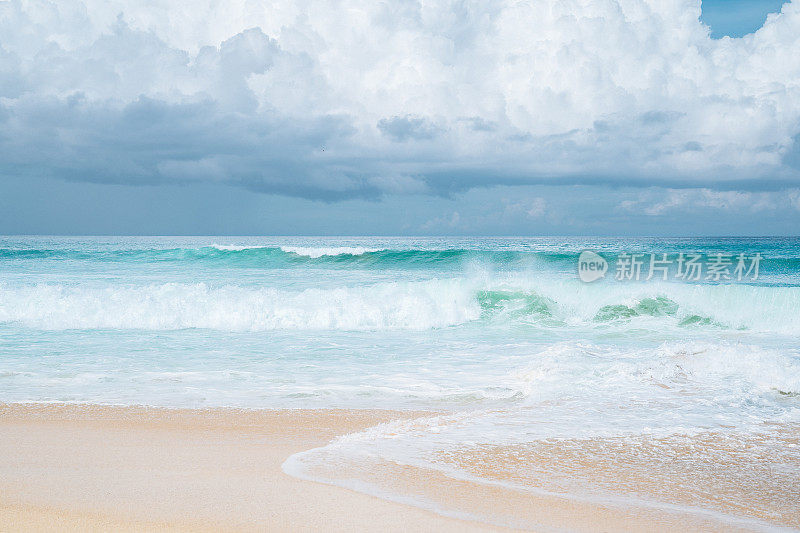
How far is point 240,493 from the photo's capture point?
139 inches

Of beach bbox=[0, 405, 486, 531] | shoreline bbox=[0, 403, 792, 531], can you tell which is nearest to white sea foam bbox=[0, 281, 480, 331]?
beach bbox=[0, 405, 486, 531]

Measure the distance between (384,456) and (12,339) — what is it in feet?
28.8

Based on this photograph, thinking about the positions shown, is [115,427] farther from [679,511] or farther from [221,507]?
[679,511]

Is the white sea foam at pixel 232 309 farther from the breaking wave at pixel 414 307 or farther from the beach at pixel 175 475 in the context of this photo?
the beach at pixel 175 475

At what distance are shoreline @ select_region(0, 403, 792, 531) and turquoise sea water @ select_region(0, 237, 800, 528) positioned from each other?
0.58 meters

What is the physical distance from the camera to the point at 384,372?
7.66 metres

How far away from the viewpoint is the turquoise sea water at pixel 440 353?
Result: 17.7ft
